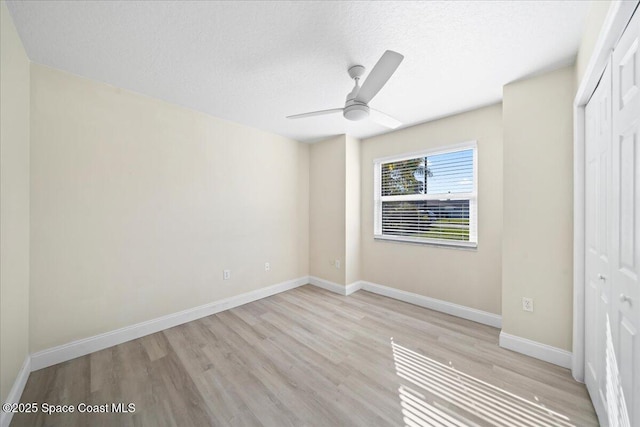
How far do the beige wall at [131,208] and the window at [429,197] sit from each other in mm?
1847

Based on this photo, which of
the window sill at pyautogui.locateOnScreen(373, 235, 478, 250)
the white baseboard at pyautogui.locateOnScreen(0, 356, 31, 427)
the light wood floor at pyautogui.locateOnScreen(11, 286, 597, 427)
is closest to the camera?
the white baseboard at pyautogui.locateOnScreen(0, 356, 31, 427)

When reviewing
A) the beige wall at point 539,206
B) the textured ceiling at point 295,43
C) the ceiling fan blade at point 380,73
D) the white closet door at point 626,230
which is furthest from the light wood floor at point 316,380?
the textured ceiling at point 295,43

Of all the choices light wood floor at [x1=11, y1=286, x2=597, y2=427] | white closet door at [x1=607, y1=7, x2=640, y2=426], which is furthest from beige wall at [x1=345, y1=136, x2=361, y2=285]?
white closet door at [x1=607, y1=7, x2=640, y2=426]

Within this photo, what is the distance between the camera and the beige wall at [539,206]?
6.39 ft

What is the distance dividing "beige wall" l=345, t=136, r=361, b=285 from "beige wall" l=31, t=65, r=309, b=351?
4.09ft

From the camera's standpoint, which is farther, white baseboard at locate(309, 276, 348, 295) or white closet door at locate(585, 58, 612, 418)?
white baseboard at locate(309, 276, 348, 295)

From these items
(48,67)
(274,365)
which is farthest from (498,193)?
(48,67)

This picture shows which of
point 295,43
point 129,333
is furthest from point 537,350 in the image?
point 129,333

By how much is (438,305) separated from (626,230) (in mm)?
2281

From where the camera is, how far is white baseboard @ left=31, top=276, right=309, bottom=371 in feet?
6.50

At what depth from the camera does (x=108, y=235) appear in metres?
2.29

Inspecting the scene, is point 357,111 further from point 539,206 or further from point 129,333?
point 129,333

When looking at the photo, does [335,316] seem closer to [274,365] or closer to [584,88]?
[274,365]

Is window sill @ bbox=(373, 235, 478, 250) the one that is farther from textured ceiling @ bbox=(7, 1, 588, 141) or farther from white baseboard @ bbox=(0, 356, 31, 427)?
white baseboard @ bbox=(0, 356, 31, 427)
